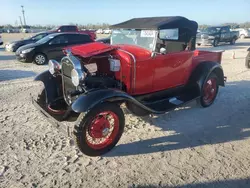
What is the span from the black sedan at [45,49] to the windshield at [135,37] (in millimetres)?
6072

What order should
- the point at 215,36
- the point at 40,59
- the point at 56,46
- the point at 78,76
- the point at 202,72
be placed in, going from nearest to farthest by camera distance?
the point at 78,76, the point at 202,72, the point at 40,59, the point at 56,46, the point at 215,36

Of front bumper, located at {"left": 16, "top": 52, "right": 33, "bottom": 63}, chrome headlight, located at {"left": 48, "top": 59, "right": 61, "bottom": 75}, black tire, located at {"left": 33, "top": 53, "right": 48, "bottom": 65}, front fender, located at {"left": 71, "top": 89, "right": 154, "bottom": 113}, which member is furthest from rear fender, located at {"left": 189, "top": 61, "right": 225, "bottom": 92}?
front bumper, located at {"left": 16, "top": 52, "right": 33, "bottom": 63}

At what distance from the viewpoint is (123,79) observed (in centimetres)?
399

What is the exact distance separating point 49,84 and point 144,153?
7.25 ft

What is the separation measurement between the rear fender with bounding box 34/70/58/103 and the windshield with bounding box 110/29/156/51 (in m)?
1.64

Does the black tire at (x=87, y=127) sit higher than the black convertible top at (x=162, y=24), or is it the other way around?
the black convertible top at (x=162, y=24)

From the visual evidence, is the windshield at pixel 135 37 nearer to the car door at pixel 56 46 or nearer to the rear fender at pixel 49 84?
the rear fender at pixel 49 84

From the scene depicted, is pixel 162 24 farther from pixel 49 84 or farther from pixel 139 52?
pixel 49 84

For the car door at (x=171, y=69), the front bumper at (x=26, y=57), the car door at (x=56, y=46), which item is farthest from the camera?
the car door at (x=56, y=46)

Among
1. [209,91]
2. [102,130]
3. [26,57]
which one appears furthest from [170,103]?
[26,57]

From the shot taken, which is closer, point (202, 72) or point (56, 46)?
point (202, 72)

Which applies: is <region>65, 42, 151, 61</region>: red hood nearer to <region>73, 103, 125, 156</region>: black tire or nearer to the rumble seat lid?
the rumble seat lid

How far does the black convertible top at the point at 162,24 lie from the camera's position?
422cm

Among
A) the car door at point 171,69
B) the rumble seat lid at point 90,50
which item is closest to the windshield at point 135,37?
the car door at point 171,69
